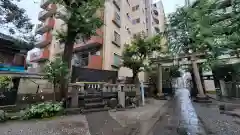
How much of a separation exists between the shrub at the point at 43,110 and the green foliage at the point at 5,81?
1554 mm

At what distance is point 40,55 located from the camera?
16984mm

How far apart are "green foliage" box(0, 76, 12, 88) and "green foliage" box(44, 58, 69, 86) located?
1493mm

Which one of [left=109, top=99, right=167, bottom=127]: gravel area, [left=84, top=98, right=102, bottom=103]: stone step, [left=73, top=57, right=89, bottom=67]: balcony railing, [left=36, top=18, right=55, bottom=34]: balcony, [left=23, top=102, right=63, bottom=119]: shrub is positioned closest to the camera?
[left=23, top=102, right=63, bottom=119]: shrub

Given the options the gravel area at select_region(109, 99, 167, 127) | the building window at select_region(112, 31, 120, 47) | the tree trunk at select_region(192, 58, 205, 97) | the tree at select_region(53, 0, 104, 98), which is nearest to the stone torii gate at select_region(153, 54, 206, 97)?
the tree trunk at select_region(192, 58, 205, 97)

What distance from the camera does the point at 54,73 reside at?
6188 millimetres

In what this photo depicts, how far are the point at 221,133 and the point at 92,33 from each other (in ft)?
22.5

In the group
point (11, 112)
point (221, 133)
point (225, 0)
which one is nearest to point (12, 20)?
point (11, 112)

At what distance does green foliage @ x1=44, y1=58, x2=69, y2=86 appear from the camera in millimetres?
6180

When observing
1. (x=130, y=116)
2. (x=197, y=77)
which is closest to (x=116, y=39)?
(x=197, y=77)

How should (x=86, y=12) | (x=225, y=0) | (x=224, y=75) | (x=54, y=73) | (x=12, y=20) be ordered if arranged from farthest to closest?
(x=224, y=75) → (x=12, y=20) → (x=86, y=12) → (x=54, y=73) → (x=225, y=0)

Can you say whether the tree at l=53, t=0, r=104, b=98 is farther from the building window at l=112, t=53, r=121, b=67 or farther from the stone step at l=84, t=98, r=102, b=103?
the building window at l=112, t=53, r=121, b=67

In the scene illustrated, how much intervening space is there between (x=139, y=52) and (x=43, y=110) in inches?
372

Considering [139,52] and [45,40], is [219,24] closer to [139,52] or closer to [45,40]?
[139,52]

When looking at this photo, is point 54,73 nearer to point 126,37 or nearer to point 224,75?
point 126,37
